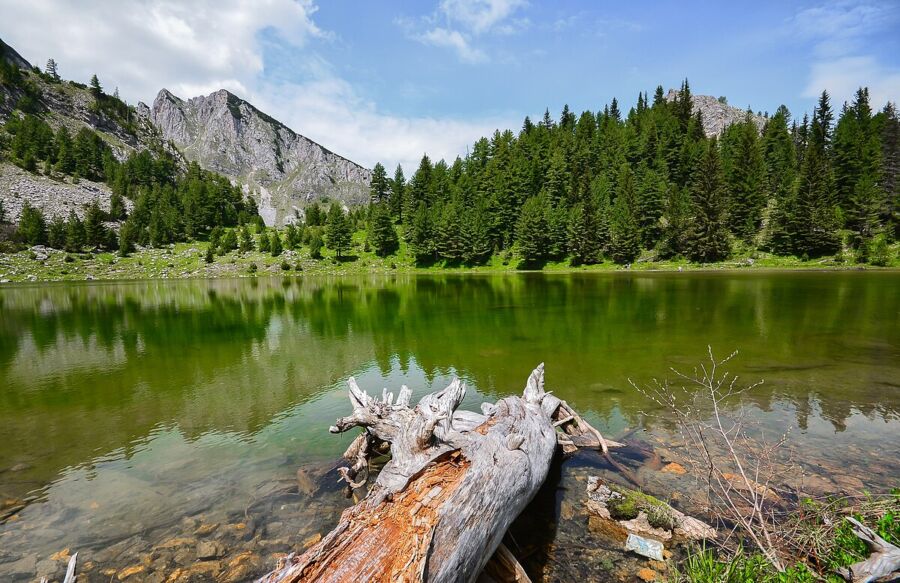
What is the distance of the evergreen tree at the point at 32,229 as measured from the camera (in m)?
86.5

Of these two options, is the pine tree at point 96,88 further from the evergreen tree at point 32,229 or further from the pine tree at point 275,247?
the pine tree at point 275,247

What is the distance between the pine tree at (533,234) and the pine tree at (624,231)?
1319cm

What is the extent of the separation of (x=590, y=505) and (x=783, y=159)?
119 m

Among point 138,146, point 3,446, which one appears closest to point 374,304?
point 3,446

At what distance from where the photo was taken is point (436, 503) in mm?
4395

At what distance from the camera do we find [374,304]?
35.8 m

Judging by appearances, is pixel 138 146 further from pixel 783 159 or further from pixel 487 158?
pixel 783 159

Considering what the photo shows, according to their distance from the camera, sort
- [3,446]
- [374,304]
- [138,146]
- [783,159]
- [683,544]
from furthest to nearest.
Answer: [138,146]
[783,159]
[374,304]
[3,446]
[683,544]

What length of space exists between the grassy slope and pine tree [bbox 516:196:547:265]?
11.3 ft

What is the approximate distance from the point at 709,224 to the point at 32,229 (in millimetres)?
138177

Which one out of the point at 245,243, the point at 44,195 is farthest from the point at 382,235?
the point at 44,195

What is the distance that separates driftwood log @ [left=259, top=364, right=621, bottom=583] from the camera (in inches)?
142

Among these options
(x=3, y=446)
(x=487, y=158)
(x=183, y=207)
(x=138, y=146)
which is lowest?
(x=3, y=446)

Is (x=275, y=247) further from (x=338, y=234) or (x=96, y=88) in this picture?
(x=96, y=88)
